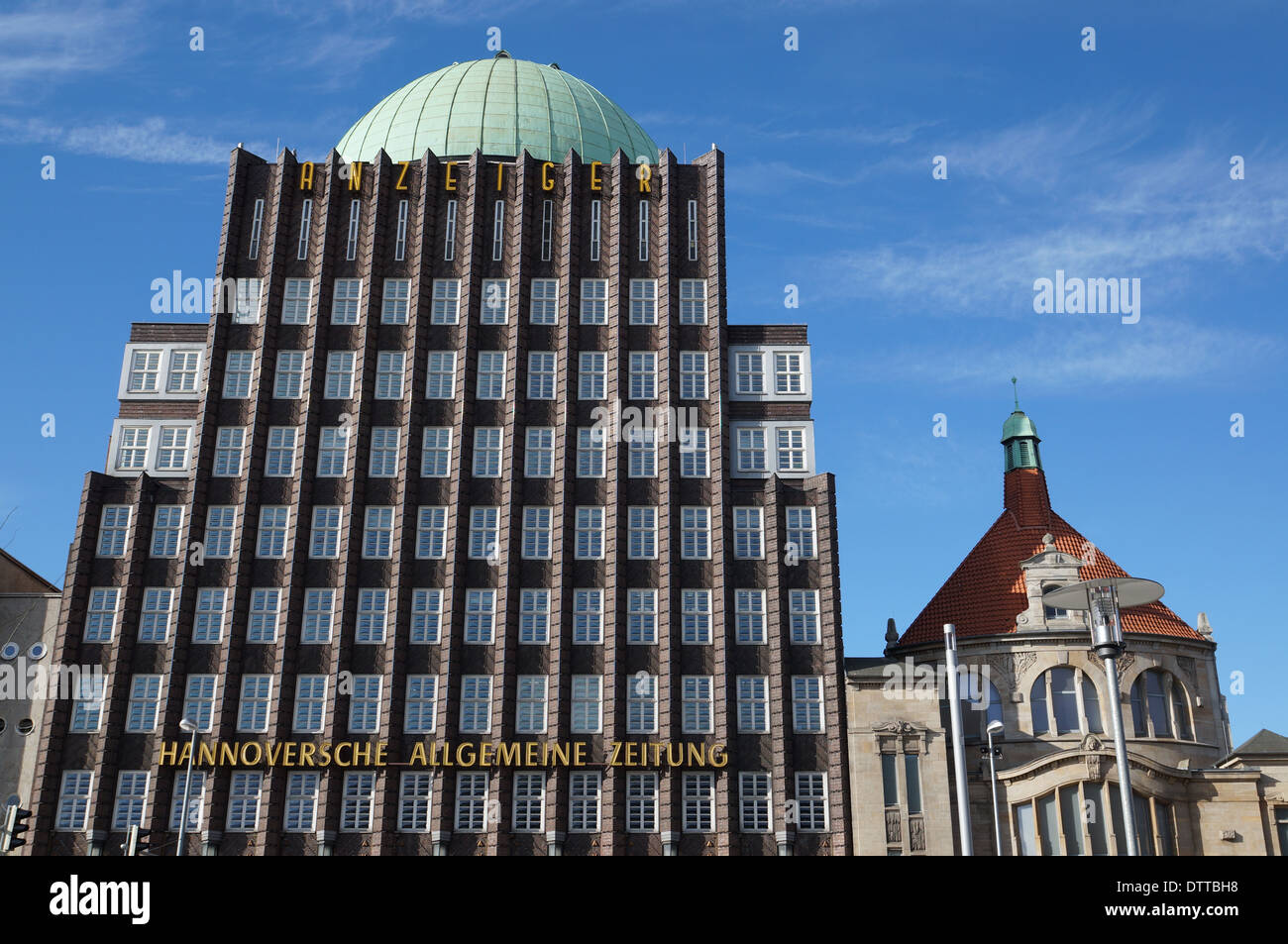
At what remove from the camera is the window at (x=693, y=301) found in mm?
67688

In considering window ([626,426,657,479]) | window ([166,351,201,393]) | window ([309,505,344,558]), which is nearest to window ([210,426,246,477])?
window ([166,351,201,393])

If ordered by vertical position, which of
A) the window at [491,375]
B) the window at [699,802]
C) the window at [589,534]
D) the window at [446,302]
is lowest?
the window at [699,802]

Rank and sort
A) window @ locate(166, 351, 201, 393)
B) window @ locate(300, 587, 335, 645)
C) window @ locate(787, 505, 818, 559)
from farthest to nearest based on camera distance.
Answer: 1. window @ locate(166, 351, 201, 393)
2. window @ locate(787, 505, 818, 559)
3. window @ locate(300, 587, 335, 645)

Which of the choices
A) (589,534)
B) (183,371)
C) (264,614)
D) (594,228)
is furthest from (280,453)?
(594,228)

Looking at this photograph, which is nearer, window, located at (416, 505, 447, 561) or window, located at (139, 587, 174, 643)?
window, located at (139, 587, 174, 643)

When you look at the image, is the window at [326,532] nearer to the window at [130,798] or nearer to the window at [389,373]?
the window at [389,373]

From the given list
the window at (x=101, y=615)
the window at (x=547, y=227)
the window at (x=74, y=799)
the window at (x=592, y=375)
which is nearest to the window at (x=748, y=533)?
Answer: the window at (x=592, y=375)

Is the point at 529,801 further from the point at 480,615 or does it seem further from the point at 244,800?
the point at 244,800

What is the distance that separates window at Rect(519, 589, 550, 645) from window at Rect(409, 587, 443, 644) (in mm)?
3897

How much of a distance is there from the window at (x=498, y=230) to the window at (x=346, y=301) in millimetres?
7409

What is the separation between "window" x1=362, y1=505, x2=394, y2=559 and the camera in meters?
62.7

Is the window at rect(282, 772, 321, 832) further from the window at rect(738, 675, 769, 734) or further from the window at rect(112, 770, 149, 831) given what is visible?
the window at rect(738, 675, 769, 734)
